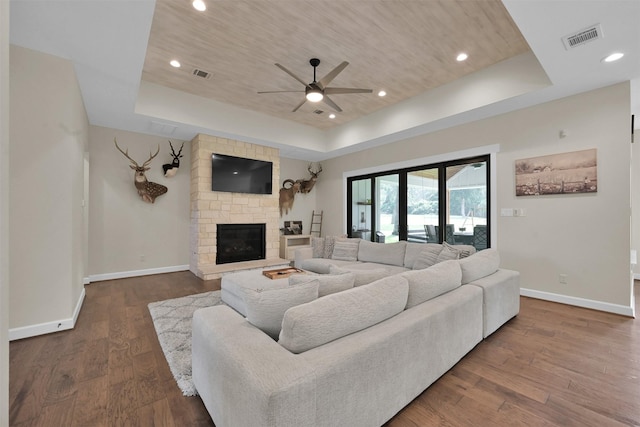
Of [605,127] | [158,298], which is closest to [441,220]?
[605,127]

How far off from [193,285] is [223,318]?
3.38 meters

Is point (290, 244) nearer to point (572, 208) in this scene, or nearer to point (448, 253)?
point (448, 253)

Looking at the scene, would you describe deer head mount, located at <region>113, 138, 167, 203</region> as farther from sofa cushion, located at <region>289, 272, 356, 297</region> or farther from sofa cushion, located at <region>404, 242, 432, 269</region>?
sofa cushion, located at <region>404, 242, 432, 269</region>

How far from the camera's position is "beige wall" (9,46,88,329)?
2609 millimetres

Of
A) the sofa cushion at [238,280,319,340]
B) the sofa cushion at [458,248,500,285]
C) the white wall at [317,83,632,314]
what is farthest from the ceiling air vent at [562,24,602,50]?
the sofa cushion at [238,280,319,340]

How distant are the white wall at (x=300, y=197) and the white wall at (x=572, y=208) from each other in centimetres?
426

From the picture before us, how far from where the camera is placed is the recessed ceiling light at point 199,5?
8.57 feet

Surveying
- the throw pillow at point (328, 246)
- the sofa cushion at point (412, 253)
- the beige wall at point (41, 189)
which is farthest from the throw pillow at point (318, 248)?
the beige wall at point (41, 189)

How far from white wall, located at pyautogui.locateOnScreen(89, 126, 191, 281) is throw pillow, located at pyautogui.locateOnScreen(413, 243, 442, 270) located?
186 inches

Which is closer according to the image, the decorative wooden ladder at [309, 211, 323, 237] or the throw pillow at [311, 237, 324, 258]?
the throw pillow at [311, 237, 324, 258]

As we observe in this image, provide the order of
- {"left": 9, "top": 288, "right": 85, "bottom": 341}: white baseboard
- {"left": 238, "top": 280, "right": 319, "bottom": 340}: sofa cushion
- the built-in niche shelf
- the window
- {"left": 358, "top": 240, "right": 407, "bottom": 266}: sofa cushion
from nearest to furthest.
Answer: {"left": 238, "top": 280, "right": 319, "bottom": 340}: sofa cushion < {"left": 9, "top": 288, "right": 85, "bottom": 341}: white baseboard < {"left": 358, "top": 240, "right": 407, "bottom": 266}: sofa cushion < the window < the built-in niche shelf

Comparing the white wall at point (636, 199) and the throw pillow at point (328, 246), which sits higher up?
the white wall at point (636, 199)

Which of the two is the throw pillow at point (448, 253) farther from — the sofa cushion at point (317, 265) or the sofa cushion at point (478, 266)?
the sofa cushion at point (317, 265)

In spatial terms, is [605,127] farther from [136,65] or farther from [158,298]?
[158,298]
